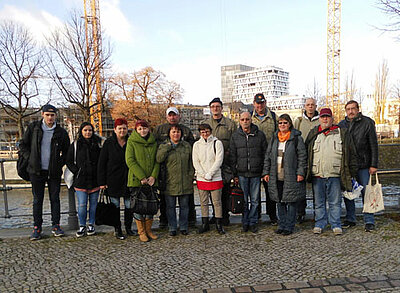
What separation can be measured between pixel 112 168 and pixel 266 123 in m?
2.81

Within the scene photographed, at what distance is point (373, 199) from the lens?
5.26 metres

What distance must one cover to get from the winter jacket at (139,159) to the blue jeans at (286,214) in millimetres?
2036

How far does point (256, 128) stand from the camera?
5.28 metres

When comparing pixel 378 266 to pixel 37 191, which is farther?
pixel 37 191

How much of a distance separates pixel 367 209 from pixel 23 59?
2188cm

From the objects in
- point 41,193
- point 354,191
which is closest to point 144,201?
point 41,193

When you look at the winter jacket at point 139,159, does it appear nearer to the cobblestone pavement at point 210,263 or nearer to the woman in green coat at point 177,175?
the woman in green coat at point 177,175

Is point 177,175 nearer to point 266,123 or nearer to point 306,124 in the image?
point 266,123

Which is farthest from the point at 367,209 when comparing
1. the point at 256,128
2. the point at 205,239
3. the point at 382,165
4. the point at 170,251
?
the point at 382,165

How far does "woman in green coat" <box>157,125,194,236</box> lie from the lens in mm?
5148

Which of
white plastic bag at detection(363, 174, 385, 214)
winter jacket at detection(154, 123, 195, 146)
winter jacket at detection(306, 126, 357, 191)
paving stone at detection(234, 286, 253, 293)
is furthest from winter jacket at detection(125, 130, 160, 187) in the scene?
white plastic bag at detection(363, 174, 385, 214)

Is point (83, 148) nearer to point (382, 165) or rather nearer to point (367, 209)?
point (367, 209)

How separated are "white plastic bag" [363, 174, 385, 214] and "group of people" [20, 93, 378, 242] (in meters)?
0.13

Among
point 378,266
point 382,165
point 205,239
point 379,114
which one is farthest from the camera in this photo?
point 379,114
